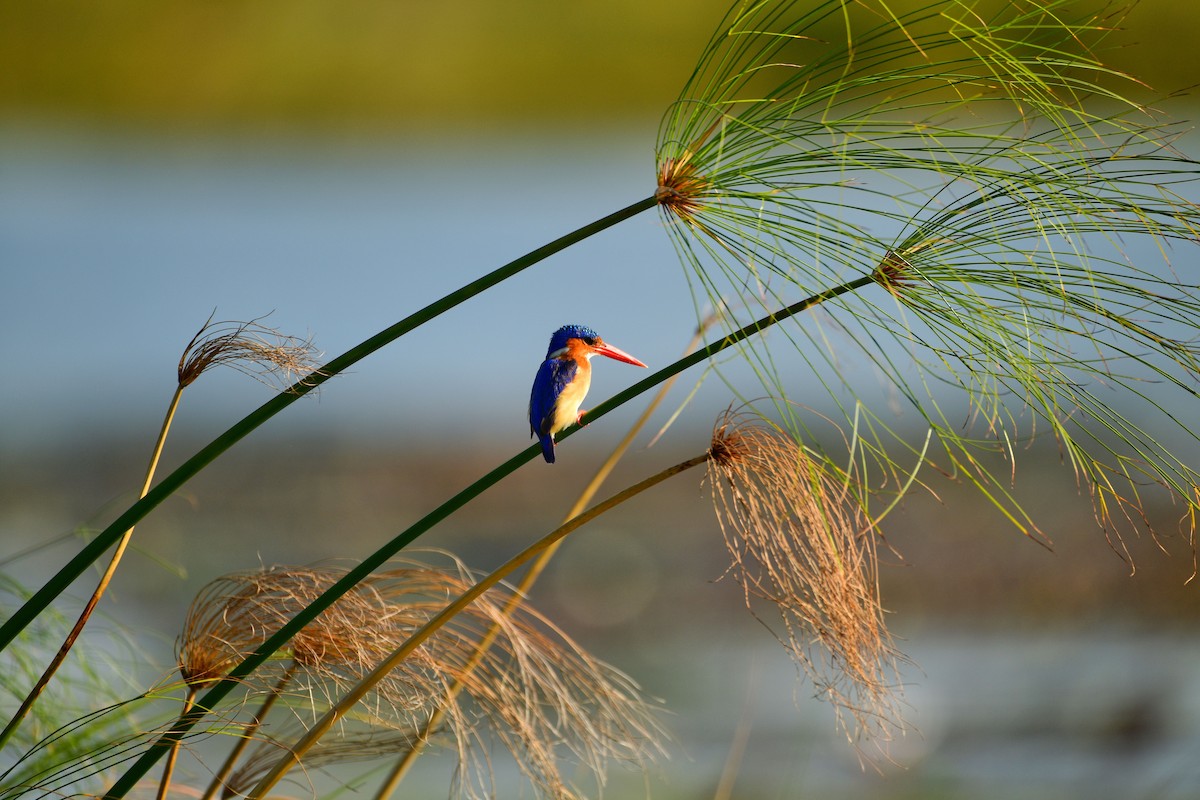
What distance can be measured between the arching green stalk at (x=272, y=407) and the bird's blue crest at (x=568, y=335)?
0.40m

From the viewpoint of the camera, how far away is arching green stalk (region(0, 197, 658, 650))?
474mm

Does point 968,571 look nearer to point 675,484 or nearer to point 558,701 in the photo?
point 675,484

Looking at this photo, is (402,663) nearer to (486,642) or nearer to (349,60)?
(486,642)

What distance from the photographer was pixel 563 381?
0.83m

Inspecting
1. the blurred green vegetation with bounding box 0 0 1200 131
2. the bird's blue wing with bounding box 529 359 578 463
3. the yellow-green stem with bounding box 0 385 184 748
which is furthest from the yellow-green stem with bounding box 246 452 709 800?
the blurred green vegetation with bounding box 0 0 1200 131

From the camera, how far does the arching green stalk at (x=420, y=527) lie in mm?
479

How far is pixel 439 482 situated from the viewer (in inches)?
141

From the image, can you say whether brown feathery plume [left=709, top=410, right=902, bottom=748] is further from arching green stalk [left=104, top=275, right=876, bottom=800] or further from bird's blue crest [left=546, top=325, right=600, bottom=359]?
bird's blue crest [left=546, top=325, right=600, bottom=359]

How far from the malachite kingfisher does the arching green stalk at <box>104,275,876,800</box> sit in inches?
9.5

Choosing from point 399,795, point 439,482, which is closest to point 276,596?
point 399,795

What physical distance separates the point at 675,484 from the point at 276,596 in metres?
2.98

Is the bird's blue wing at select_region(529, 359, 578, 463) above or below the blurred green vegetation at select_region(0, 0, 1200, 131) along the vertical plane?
below

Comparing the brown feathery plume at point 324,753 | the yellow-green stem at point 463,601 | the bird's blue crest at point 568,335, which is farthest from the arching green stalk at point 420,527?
the bird's blue crest at point 568,335

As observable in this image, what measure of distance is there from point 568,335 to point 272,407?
443 mm
